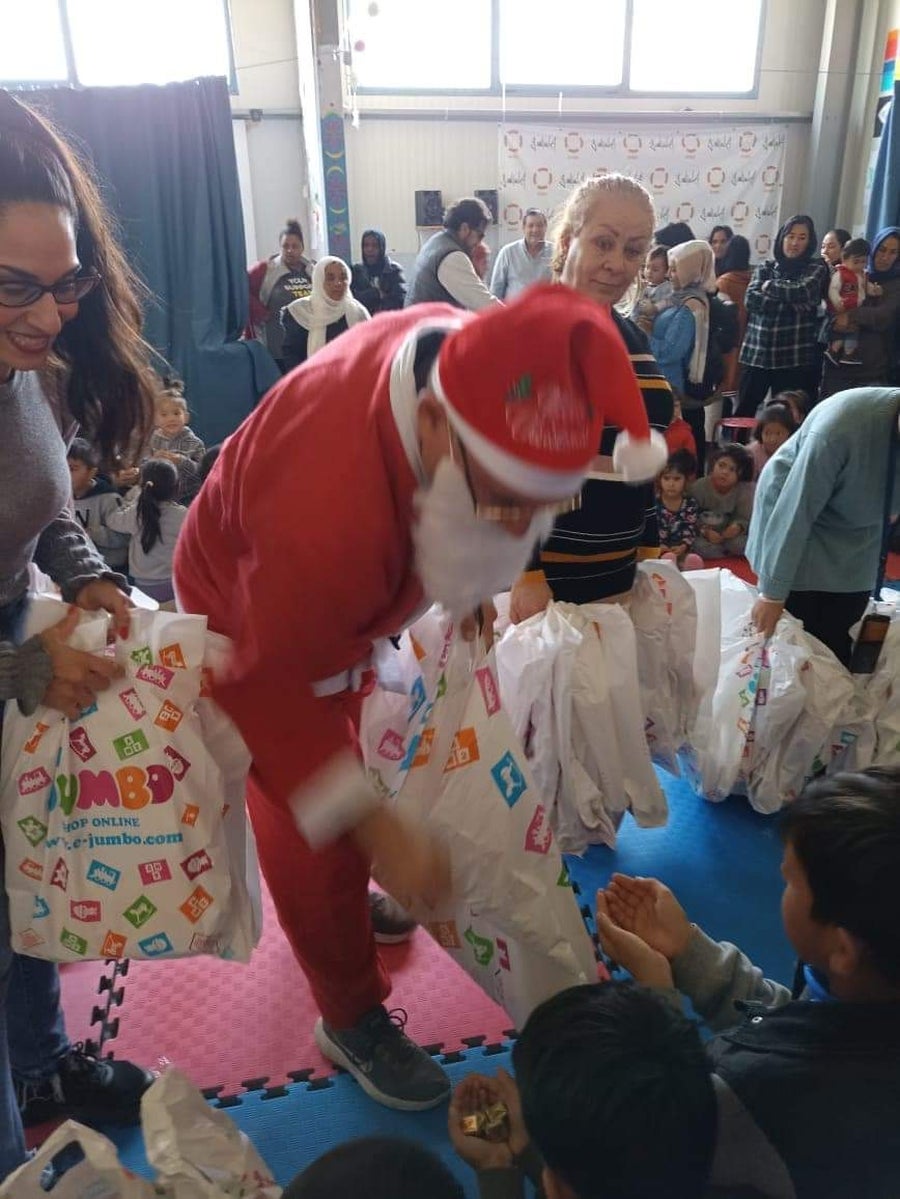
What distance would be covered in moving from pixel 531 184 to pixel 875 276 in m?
3.45

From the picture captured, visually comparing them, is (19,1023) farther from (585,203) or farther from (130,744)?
(585,203)

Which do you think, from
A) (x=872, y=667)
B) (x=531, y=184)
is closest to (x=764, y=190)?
(x=531, y=184)

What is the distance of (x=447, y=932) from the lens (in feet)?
4.75

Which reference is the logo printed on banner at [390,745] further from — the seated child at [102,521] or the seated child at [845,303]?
the seated child at [845,303]

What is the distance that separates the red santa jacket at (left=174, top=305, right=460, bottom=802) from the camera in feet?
2.92

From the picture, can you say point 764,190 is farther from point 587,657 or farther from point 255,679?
point 255,679

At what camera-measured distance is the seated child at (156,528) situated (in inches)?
127

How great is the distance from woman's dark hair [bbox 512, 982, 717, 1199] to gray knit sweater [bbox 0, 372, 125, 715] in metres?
0.80

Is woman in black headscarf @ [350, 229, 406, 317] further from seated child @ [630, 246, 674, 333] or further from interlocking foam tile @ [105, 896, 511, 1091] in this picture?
interlocking foam tile @ [105, 896, 511, 1091]

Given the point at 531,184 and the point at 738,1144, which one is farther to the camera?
the point at 531,184

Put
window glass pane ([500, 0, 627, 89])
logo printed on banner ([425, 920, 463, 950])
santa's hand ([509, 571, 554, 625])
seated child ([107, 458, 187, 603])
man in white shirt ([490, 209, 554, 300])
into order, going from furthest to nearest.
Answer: window glass pane ([500, 0, 627, 89])
man in white shirt ([490, 209, 554, 300])
seated child ([107, 458, 187, 603])
santa's hand ([509, 571, 554, 625])
logo printed on banner ([425, 920, 463, 950])

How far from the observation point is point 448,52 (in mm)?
7367

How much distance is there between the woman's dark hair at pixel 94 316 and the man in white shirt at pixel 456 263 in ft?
10.7

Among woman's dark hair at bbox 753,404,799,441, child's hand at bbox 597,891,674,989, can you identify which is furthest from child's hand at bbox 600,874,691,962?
woman's dark hair at bbox 753,404,799,441
